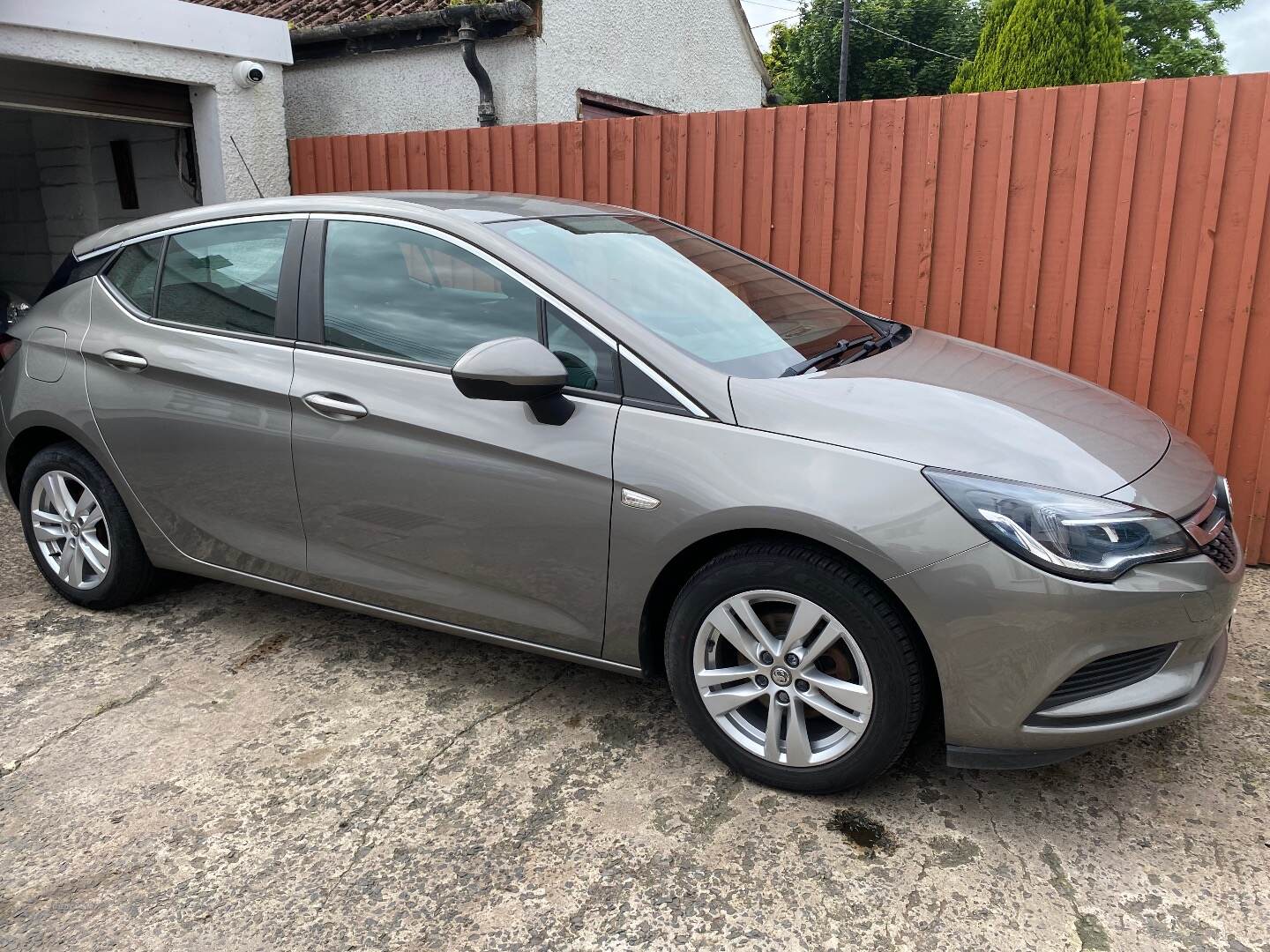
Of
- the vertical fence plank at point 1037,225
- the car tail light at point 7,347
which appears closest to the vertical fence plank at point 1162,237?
the vertical fence plank at point 1037,225

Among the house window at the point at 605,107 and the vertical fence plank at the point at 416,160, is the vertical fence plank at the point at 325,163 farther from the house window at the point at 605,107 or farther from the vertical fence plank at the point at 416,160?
the house window at the point at 605,107

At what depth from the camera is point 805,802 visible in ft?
9.23

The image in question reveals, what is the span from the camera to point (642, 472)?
9.07 feet

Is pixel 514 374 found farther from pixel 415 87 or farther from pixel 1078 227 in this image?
pixel 415 87

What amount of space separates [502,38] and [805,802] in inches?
306

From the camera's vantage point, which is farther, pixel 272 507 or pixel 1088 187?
pixel 1088 187

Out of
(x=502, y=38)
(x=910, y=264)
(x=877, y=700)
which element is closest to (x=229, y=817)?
(x=877, y=700)

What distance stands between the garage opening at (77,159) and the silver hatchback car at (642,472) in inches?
129

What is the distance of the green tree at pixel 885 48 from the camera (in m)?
35.5

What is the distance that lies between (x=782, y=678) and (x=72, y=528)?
2961 mm

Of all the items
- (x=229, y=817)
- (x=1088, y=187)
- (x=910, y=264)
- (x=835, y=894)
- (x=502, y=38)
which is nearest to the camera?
(x=835, y=894)

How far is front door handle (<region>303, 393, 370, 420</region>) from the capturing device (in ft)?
10.5

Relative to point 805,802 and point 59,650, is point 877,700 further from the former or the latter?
point 59,650

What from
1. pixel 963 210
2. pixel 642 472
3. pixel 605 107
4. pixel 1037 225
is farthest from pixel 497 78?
pixel 642 472
